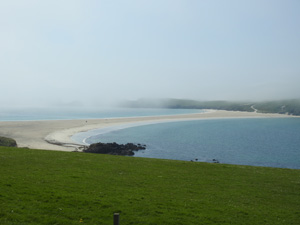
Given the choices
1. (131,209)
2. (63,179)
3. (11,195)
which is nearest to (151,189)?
(131,209)

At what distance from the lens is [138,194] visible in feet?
52.3

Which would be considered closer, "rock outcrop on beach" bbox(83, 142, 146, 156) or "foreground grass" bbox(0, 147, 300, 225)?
"foreground grass" bbox(0, 147, 300, 225)

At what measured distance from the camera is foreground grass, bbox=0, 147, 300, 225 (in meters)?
12.3

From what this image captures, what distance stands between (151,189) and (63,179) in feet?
22.0

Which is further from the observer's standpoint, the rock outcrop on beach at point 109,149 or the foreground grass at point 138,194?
the rock outcrop on beach at point 109,149

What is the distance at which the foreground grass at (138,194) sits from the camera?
40.5ft

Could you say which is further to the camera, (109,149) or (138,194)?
(109,149)

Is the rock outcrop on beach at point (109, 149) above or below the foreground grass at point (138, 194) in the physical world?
below

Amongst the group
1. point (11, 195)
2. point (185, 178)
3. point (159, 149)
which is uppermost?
point (11, 195)

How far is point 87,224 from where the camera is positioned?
11133mm

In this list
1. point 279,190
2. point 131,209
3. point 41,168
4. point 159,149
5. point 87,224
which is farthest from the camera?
point 159,149

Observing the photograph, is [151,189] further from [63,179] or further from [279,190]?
[279,190]

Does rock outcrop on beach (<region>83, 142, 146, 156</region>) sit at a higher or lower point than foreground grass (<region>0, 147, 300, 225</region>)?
lower

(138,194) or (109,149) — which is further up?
(138,194)
